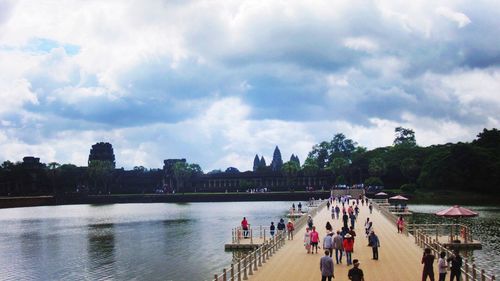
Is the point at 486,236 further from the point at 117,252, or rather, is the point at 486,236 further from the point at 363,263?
the point at 117,252

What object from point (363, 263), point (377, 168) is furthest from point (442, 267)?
point (377, 168)

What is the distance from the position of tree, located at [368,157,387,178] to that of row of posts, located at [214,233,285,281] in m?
128

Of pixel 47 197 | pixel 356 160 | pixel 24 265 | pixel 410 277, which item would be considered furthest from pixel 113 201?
pixel 410 277

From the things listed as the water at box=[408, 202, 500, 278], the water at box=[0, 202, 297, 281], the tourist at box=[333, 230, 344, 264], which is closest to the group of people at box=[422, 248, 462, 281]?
the tourist at box=[333, 230, 344, 264]

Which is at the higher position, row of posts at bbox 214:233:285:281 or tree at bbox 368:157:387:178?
tree at bbox 368:157:387:178

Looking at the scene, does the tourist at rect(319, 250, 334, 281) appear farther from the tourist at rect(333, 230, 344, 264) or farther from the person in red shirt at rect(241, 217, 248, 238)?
the person in red shirt at rect(241, 217, 248, 238)

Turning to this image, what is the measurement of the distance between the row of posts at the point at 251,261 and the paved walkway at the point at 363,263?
1.22ft

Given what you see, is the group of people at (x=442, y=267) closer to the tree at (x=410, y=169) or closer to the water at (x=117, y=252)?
the water at (x=117, y=252)

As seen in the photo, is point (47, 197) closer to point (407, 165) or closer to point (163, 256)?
point (407, 165)

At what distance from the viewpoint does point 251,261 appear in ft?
103

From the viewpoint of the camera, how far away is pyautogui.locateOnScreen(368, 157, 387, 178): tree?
16900cm

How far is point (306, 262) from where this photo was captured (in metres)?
34.4

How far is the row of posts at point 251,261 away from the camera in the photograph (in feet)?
91.9

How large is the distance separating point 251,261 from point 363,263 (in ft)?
21.1
